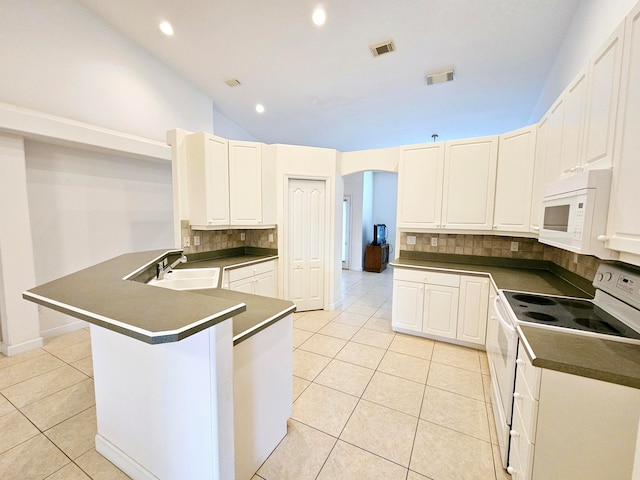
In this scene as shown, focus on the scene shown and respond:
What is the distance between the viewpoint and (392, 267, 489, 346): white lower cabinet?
2.90m

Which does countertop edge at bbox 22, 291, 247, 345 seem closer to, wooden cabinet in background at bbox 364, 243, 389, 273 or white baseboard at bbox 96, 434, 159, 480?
white baseboard at bbox 96, 434, 159, 480

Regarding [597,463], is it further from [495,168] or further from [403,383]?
[495,168]

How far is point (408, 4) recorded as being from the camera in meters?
2.35

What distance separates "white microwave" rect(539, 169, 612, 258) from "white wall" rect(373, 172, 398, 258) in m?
6.26

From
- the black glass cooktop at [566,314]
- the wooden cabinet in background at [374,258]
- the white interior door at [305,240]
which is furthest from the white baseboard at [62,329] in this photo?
the wooden cabinet in background at [374,258]

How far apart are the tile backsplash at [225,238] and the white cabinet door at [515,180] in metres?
2.94

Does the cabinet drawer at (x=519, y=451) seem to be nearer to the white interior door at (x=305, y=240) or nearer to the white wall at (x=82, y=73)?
the white interior door at (x=305, y=240)

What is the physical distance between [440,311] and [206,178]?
325 centimetres

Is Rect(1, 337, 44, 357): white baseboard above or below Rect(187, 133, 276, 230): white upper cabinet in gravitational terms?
below

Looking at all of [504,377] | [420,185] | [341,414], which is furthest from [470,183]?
[341,414]

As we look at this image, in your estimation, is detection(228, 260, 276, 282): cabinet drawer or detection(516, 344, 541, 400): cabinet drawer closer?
detection(516, 344, 541, 400): cabinet drawer

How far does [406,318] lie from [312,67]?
3491mm

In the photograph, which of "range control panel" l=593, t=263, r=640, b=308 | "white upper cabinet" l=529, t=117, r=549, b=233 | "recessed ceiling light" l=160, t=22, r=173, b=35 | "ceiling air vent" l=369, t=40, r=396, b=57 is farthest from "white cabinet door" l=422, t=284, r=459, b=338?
"recessed ceiling light" l=160, t=22, r=173, b=35

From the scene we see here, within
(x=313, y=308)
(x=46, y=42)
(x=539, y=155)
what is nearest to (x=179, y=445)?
(x=313, y=308)
